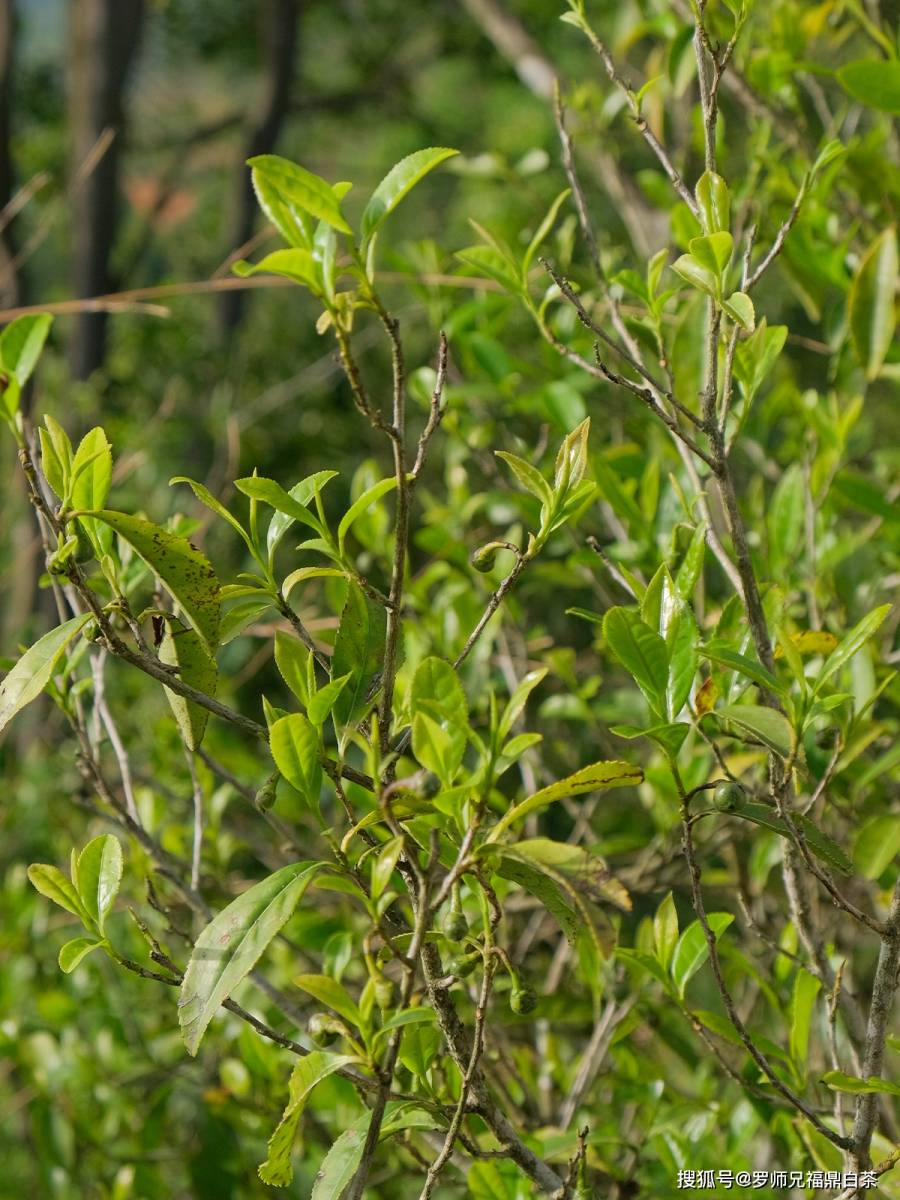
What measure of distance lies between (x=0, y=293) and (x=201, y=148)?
11.3ft

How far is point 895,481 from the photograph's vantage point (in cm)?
134

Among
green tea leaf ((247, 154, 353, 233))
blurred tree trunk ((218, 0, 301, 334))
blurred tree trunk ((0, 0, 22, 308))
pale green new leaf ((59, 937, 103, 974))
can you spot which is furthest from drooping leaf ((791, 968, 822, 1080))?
blurred tree trunk ((218, 0, 301, 334))

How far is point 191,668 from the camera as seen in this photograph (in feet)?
2.06

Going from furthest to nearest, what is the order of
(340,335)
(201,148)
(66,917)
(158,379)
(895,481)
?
(201,148), (158,379), (66,917), (895,481), (340,335)

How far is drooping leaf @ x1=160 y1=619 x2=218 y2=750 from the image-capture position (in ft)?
2.06

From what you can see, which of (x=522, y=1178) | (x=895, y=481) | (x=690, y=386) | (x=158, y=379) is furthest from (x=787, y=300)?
(x=522, y=1178)

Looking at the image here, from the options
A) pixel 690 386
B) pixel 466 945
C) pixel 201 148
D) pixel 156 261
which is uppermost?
pixel 690 386

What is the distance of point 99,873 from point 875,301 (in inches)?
27.4

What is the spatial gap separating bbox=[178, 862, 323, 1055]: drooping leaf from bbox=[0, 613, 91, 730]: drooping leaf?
14 cm

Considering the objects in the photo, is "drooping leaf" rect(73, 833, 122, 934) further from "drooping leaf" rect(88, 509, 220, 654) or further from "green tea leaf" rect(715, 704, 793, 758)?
"green tea leaf" rect(715, 704, 793, 758)

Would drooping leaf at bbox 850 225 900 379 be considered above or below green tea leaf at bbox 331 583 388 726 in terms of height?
above

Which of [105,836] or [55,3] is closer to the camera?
[105,836]

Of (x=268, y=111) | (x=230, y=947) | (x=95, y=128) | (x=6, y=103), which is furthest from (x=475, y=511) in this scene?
(x=268, y=111)

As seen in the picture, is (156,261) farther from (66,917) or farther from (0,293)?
(66,917)
